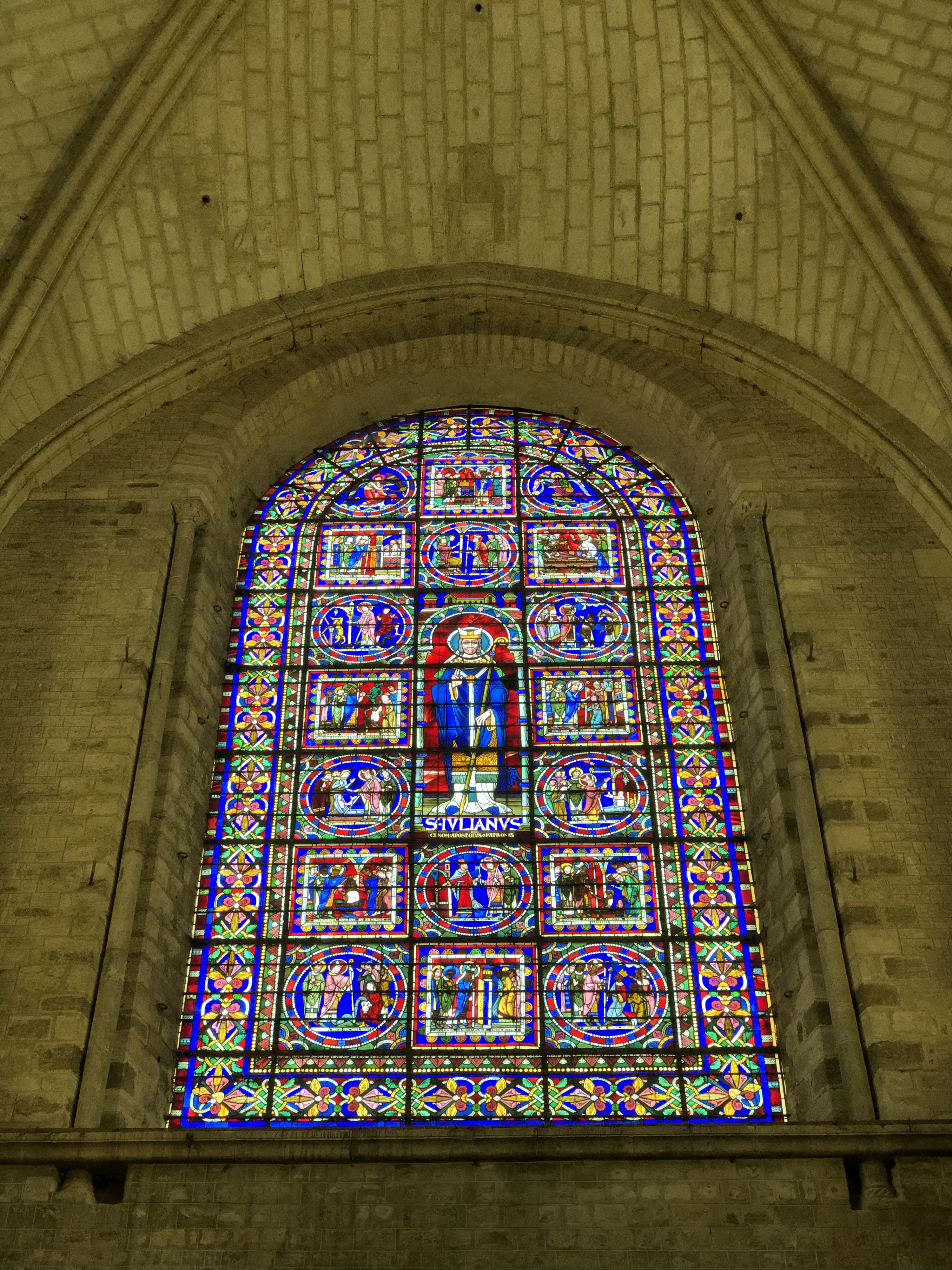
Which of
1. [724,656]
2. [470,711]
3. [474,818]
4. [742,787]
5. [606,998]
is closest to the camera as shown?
[606,998]

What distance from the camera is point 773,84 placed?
36.7ft

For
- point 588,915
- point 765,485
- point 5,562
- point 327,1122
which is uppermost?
point 765,485

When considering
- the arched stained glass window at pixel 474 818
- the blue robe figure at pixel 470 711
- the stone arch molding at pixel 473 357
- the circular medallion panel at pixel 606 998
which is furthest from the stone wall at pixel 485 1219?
the stone arch molding at pixel 473 357

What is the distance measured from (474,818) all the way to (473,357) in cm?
455

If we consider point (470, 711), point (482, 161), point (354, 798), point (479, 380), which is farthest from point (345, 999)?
point (482, 161)

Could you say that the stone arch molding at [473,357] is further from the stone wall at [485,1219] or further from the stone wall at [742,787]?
the stone wall at [485,1219]

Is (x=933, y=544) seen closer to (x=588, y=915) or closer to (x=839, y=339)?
(x=839, y=339)

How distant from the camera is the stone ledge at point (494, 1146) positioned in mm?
8086

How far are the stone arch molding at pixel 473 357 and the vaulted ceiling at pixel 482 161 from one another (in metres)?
0.14

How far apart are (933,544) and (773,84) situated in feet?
11.3

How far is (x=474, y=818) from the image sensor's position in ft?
34.3

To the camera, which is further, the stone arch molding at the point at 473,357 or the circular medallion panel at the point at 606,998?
the stone arch molding at the point at 473,357

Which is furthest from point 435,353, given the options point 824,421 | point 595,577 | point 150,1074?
point 150,1074

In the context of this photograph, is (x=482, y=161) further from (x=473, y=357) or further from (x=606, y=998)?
(x=606, y=998)
